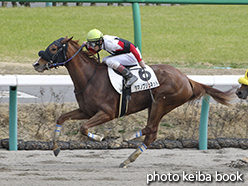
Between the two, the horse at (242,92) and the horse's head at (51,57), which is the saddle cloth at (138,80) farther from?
the horse at (242,92)

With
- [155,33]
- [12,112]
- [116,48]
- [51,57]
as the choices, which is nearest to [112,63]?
[116,48]

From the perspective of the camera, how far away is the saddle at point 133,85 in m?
5.16

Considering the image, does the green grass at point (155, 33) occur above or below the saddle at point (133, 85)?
below

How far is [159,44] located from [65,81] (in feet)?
26.9

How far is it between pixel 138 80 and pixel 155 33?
918 cm

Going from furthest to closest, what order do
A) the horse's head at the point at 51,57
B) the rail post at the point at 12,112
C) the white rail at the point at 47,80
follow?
the rail post at the point at 12,112
the white rail at the point at 47,80
the horse's head at the point at 51,57

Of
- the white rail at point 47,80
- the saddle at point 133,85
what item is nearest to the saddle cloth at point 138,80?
the saddle at point 133,85

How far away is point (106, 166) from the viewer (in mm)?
5246

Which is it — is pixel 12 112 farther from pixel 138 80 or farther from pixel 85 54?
pixel 138 80

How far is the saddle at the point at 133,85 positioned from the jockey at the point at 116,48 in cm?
6

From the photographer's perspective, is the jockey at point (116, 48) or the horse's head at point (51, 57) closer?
the horse's head at point (51, 57)

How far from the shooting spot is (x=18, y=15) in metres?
15.8

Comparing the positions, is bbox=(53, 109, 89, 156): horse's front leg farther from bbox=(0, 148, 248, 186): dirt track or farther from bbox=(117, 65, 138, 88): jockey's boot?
bbox=(117, 65, 138, 88): jockey's boot

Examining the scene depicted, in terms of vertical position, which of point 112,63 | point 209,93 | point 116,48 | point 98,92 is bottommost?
point 209,93
